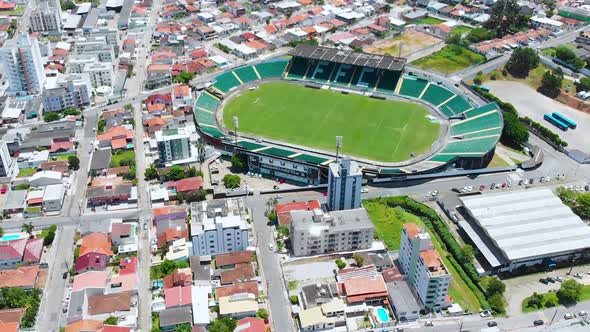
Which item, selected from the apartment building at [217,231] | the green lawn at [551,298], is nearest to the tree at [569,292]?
the green lawn at [551,298]

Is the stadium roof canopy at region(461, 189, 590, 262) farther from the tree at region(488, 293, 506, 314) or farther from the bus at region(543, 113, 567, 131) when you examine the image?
the bus at region(543, 113, 567, 131)

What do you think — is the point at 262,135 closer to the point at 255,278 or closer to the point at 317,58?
the point at 317,58

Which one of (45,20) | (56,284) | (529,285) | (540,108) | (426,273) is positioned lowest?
(56,284)

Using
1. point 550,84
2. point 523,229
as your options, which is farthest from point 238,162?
point 550,84

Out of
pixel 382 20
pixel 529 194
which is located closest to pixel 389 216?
pixel 529 194

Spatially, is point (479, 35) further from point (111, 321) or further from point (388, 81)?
point (111, 321)

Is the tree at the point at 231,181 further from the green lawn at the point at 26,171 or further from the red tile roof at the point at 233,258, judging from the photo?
the green lawn at the point at 26,171
